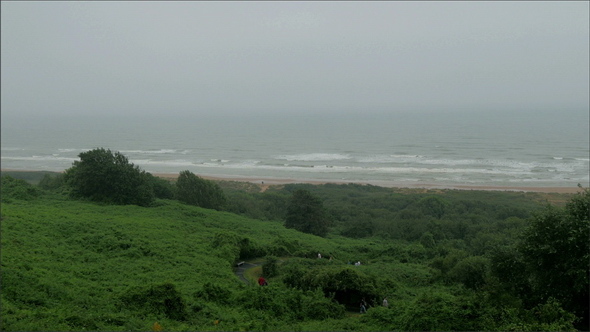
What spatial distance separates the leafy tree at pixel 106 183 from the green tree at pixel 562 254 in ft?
97.5

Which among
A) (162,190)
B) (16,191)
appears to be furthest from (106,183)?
(162,190)

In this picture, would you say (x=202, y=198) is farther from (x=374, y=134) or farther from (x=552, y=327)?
(x=374, y=134)

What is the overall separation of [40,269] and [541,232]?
1914 centimetres

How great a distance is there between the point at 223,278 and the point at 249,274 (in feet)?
10.1

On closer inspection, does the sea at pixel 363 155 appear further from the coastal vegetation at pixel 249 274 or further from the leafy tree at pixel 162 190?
the coastal vegetation at pixel 249 274

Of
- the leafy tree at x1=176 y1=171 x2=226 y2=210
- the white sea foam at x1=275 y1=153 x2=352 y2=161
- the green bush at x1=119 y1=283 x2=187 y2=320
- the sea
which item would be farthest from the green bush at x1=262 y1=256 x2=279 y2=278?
the white sea foam at x1=275 y1=153 x2=352 y2=161

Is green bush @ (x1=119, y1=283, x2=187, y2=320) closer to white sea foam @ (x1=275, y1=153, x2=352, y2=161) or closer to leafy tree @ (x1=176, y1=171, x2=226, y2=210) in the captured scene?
leafy tree @ (x1=176, y1=171, x2=226, y2=210)

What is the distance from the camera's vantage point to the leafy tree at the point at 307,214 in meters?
38.5

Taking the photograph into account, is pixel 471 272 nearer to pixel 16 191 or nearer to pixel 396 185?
pixel 16 191

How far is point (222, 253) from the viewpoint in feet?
75.9

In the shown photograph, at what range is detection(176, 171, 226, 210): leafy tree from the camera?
41719 mm

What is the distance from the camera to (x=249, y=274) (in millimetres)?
22578

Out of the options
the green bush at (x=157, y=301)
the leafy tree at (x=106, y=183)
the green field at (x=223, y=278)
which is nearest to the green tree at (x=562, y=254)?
the green field at (x=223, y=278)

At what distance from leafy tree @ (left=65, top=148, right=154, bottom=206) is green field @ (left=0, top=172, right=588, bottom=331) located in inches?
64.9
